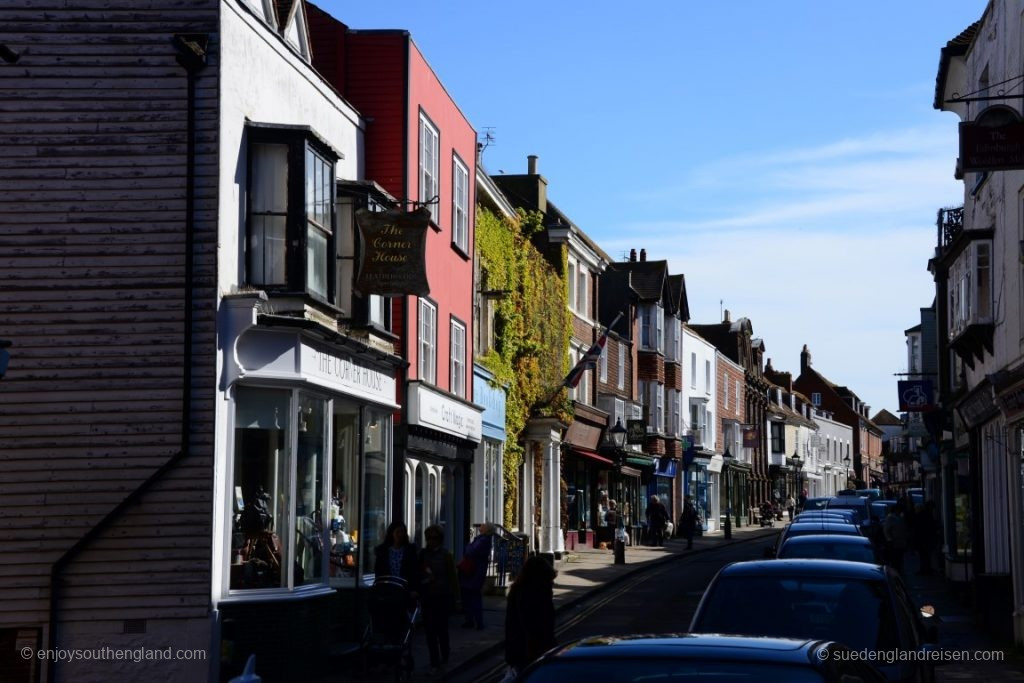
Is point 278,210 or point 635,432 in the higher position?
point 278,210

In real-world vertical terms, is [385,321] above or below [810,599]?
above

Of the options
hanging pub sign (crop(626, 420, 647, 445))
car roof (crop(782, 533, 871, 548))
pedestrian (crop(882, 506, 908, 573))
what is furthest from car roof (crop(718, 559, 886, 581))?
hanging pub sign (crop(626, 420, 647, 445))

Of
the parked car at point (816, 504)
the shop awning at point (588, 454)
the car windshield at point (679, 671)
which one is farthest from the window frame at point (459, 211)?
the parked car at point (816, 504)

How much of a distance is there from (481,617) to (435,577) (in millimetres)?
5016

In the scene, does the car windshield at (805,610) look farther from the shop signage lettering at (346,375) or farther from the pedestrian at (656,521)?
the pedestrian at (656,521)

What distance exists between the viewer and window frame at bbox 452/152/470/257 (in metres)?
27.4

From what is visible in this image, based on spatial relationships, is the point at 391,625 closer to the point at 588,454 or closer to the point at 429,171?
the point at 429,171

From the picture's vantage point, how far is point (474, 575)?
2284 centimetres

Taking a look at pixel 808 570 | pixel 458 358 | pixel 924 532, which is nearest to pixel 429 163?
pixel 458 358

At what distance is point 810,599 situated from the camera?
10641mm

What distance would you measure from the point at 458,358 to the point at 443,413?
2850mm

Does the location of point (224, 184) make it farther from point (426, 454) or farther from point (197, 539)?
point (426, 454)

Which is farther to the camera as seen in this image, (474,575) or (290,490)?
(474,575)

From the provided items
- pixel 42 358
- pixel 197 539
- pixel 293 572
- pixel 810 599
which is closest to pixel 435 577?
pixel 293 572
